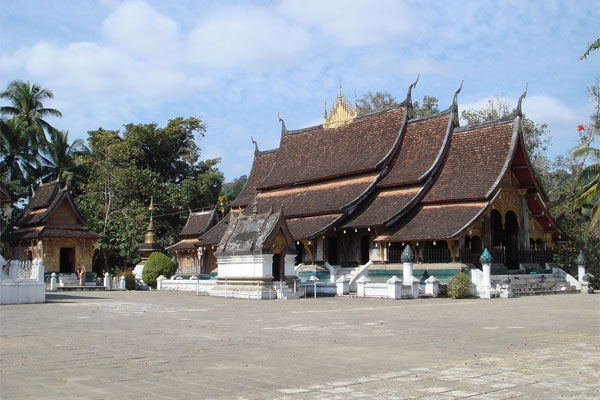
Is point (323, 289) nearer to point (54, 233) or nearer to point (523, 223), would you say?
point (523, 223)

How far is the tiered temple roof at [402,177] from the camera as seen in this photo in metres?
25.0

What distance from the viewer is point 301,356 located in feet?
25.9

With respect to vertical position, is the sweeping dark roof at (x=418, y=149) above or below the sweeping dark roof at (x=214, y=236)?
above

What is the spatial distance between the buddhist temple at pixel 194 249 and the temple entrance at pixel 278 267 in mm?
15920

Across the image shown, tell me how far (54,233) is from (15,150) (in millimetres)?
10585

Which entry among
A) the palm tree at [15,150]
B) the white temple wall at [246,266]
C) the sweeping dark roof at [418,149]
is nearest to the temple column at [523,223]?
the sweeping dark roof at [418,149]

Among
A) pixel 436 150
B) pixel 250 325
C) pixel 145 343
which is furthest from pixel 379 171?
pixel 145 343

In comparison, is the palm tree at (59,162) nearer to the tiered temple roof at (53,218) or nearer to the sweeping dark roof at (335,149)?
the tiered temple roof at (53,218)

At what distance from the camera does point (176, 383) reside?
20.0 feet

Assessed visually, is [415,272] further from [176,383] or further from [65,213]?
[65,213]

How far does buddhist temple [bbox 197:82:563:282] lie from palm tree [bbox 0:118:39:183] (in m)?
18.2

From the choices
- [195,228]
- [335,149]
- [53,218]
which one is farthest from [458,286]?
[53,218]

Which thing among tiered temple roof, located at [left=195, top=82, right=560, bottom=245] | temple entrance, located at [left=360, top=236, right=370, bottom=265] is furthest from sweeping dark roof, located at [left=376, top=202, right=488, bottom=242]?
temple entrance, located at [left=360, top=236, right=370, bottom=265]

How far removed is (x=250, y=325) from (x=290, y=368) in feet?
16.4
